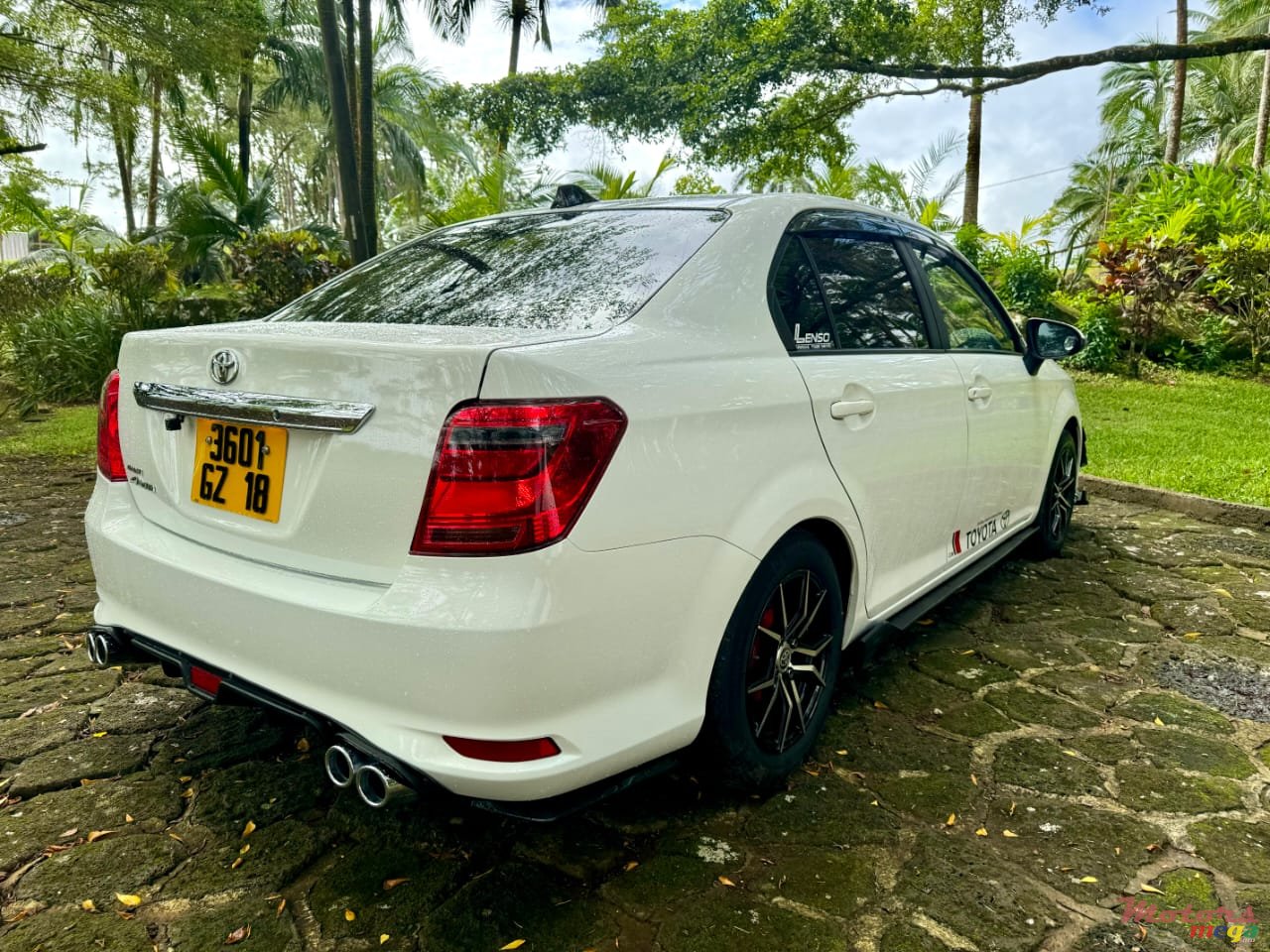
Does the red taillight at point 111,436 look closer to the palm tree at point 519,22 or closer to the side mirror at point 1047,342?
the side mirror at point 1047,342

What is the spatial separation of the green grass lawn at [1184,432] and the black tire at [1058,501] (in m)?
1.68

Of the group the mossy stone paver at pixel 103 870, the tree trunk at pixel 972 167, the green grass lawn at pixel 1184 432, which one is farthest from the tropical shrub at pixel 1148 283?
the mossy stone paver at pixel 103 870

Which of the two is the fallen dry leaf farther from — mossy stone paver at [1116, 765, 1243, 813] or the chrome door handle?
mossy stone paver at [1116, 765, 1243, 813]

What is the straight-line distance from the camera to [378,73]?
30547 mm

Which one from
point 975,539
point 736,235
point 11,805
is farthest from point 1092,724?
point 11,805

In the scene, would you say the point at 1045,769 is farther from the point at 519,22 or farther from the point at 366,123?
the point at 519,22

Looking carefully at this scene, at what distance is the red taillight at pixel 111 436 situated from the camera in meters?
2.32

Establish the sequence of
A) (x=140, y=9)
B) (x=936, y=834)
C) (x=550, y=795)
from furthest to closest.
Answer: (x=140, y=9)
(x=936, y=834)
(x=550, y=795)

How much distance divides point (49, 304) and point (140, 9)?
4214mm

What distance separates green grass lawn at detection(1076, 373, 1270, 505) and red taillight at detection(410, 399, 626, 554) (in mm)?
5370

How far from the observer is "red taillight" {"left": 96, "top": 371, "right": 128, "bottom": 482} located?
2320 millimetres

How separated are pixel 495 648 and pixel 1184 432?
7881 mm

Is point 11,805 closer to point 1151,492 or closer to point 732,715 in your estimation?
point 732,715

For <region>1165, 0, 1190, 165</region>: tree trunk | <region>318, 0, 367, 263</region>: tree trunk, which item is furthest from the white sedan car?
<region>1165, 0, 1190, 165</region>: tree trunk
